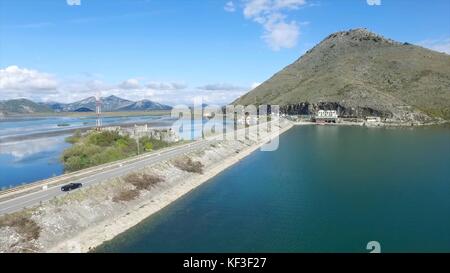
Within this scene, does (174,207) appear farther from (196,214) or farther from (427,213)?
(427,213)

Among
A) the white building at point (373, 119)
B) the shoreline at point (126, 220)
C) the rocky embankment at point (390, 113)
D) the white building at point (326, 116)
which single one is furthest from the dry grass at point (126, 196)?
the white building at point (326, 116)

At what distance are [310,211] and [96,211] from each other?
2179cm

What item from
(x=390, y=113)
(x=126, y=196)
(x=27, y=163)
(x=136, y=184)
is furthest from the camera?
(x=390, y=113)

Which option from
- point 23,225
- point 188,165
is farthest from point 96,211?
point 188,165

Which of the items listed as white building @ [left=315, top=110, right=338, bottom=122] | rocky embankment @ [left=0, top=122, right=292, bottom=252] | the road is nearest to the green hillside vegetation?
the road

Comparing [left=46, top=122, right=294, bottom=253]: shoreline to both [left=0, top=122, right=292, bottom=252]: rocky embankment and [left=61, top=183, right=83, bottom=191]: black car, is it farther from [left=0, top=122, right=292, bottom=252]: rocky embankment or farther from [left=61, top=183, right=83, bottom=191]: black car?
[left=61, top=183, right=83, bottom=191]: black car

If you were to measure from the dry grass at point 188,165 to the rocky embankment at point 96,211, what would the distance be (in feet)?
0.76

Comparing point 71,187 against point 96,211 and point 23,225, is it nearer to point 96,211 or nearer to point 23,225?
point 96,211

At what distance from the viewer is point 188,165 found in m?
65.4

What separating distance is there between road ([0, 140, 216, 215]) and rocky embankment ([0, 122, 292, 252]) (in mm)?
1633

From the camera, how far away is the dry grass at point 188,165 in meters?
63.4

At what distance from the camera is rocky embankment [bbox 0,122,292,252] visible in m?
32.0
